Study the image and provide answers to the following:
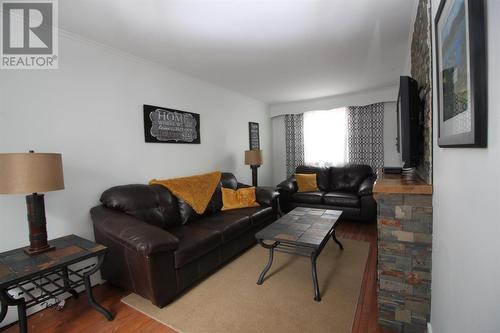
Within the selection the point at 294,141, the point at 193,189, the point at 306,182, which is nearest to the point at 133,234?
the point at 193,189

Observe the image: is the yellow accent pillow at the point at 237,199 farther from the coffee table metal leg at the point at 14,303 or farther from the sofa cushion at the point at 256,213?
the coffee table metal leg at the point at 14,303

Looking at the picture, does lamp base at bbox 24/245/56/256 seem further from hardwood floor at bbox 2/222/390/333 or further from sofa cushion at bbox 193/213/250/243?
sofa cushion at bbox 193/213/250/243

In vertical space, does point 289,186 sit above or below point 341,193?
above

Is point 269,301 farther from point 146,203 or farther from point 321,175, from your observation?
point 321,175

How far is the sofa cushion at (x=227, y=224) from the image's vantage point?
239 cm

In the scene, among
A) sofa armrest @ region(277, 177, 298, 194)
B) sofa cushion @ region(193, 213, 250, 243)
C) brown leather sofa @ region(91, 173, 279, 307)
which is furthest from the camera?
sofa armrest @ region(277, 177, 298, 194)

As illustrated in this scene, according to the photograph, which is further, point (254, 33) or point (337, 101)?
point (337, 101)

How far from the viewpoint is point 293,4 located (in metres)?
1.75

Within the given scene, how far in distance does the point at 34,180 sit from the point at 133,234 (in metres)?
0.73

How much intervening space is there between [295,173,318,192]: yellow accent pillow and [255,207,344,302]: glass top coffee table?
1629 millimetres

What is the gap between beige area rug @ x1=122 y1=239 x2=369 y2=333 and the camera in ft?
5.23

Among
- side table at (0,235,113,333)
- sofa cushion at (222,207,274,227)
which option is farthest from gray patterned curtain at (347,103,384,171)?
side table at (0,235,113,333)

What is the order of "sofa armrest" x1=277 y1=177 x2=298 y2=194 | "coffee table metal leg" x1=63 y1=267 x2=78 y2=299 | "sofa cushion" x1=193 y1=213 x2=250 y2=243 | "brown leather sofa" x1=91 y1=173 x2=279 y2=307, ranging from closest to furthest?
"coffee table metal leg" x1=63 y1=267 x2=78 y2=299 < "brown leather sofa" x1=91 y1=173 x2=279 y2=307 < "sofa cushion" x1=193 y1=213 x2=250 y2=243 < "sofa armrest" x1=277 y1=177 x2=298 y2=194

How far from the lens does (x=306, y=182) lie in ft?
14.3
